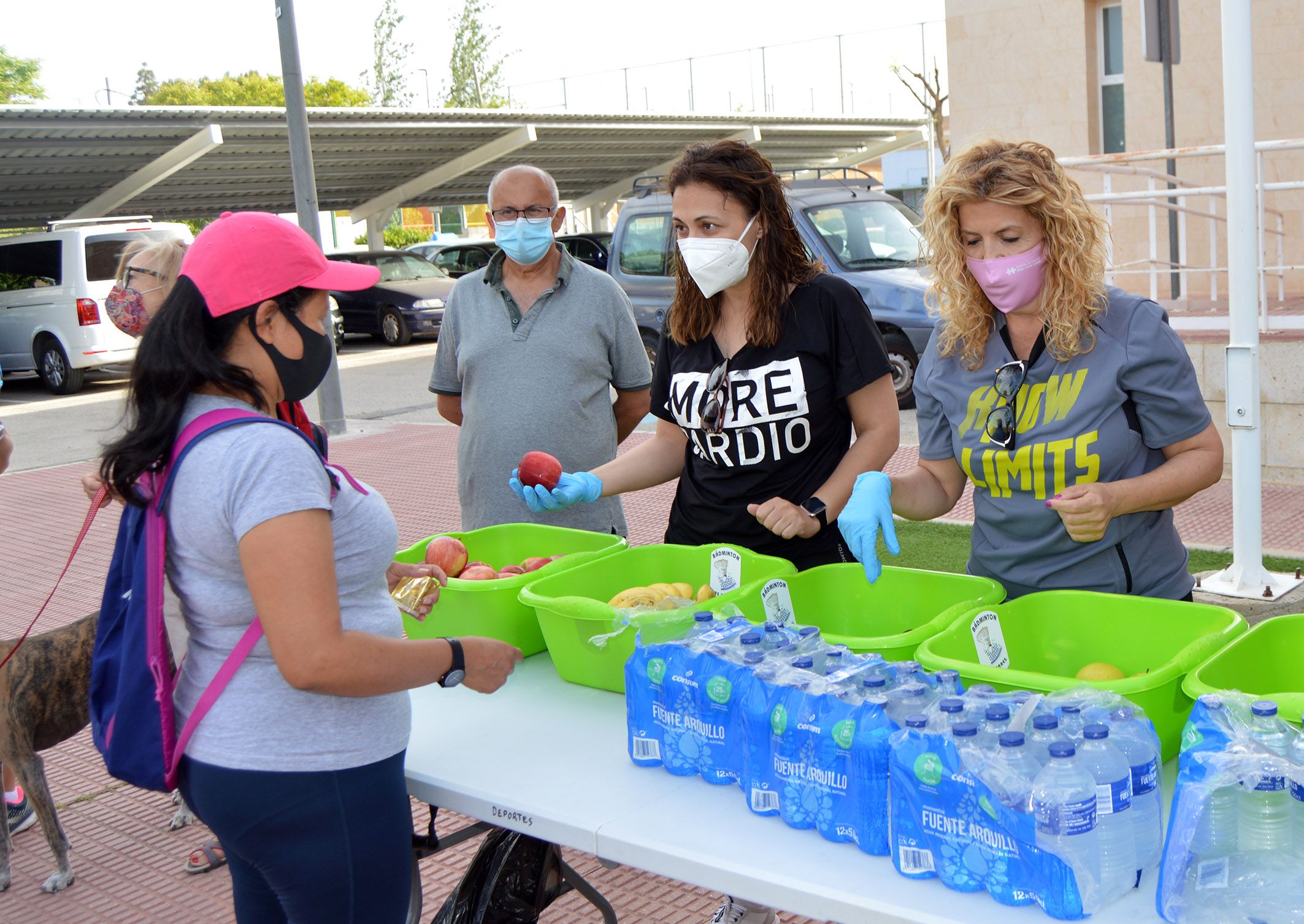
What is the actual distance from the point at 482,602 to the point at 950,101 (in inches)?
455

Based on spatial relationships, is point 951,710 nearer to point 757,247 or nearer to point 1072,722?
point 1072,722

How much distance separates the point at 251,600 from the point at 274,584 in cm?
13

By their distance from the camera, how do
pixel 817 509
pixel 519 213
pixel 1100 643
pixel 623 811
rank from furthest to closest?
pixel 519 213, pixel 817 509, pixel 1100 643, pixel 623 811

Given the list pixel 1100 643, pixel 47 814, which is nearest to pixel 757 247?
pixel 1100 643

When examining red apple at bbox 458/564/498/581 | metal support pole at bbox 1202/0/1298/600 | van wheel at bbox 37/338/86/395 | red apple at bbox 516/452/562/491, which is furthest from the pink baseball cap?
van wheel at bbox 37/338/86/395

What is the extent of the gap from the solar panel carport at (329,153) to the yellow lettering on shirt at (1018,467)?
53.7 ft

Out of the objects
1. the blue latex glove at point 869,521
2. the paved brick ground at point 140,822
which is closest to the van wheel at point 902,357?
the paved brick ground at point 140,822

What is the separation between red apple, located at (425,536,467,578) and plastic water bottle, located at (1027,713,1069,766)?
156 centimetres

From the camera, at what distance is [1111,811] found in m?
A: 1.56

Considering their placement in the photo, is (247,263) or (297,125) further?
(297,125)

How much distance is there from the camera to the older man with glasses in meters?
3.55

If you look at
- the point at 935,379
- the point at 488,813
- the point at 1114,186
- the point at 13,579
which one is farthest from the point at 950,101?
the point at 488,813

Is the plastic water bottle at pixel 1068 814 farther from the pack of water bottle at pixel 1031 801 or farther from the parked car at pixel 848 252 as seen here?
the parked car at pixel 848 252

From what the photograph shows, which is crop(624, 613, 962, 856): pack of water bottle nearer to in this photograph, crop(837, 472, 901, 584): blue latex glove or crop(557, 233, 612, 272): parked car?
crop(837, 472, 901, 584): blue latex glove
